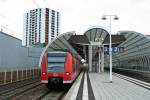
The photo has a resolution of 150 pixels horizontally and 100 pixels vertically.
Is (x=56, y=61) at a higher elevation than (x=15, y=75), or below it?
higher

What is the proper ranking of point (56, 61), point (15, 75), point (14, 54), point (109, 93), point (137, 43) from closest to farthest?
point (109, 93)
point (56, 61)
point (15, 75)
point (14, 54)
point (137, 43)

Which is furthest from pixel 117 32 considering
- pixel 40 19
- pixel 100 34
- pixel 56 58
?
pixel 56 58

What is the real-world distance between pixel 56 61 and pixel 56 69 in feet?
2.27

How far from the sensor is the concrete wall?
35.9m

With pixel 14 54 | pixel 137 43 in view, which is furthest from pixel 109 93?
pixel 137 43

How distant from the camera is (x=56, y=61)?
22.3 metres

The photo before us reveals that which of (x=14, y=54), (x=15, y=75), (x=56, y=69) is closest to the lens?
(x=56, y=69)

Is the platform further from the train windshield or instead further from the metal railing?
the metal railing

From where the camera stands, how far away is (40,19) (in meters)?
36.2

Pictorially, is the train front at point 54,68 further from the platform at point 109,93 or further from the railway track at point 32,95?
the platform at point 109,93

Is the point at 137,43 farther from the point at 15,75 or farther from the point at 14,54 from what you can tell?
the point at 15,75

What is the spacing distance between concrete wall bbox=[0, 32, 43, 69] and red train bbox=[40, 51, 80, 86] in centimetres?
1384

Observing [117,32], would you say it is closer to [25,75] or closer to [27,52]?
[27,52]

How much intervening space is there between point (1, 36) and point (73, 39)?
2494cm
